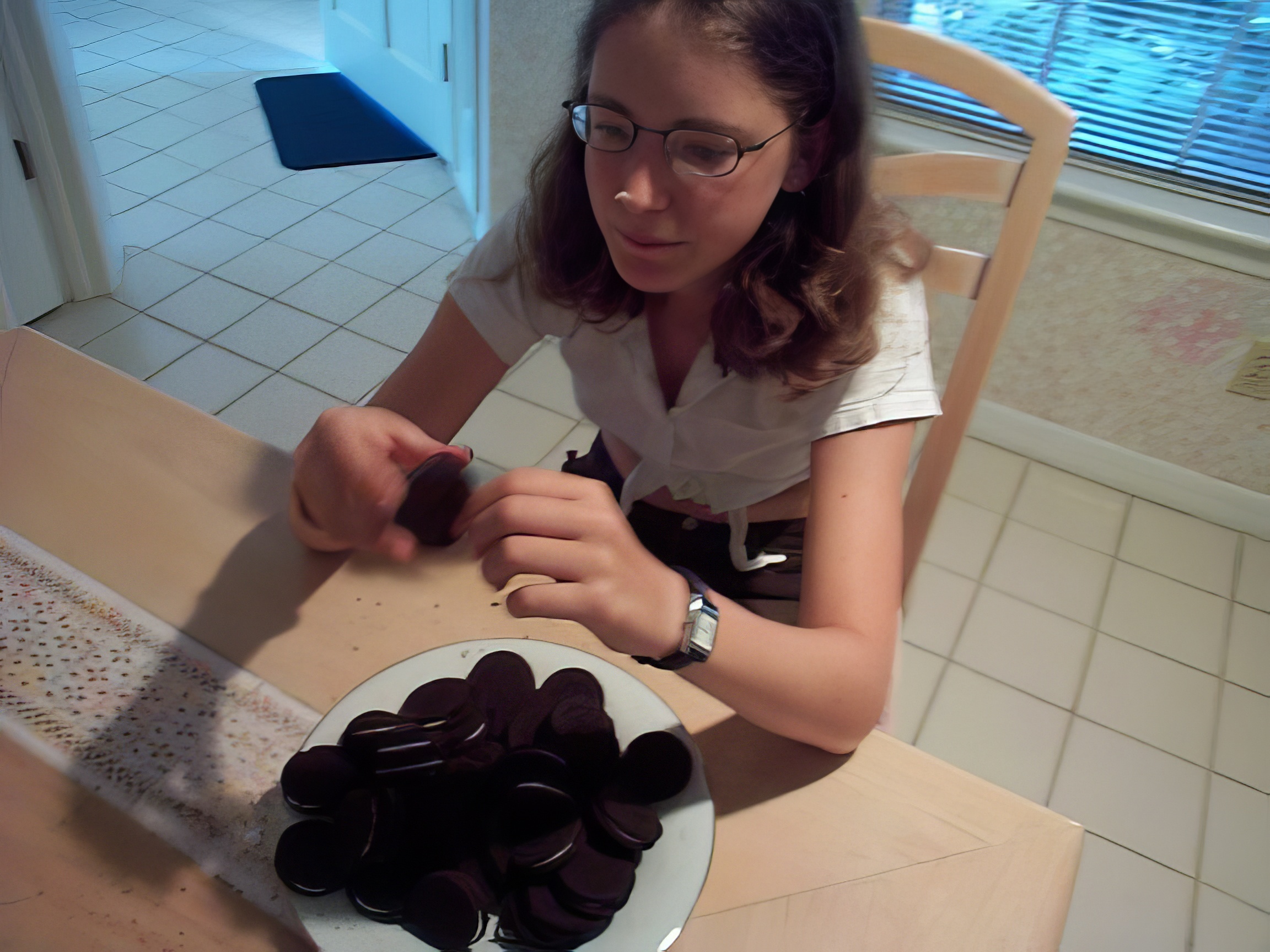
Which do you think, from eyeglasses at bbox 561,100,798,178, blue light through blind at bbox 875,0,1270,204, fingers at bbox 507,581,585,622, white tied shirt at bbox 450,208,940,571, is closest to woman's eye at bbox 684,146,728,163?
eyeglasses at bbox 561,100,798,178

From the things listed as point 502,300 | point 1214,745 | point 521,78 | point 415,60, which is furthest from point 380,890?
point 415,60

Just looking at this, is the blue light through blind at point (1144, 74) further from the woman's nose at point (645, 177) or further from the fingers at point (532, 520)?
the fingers at point (532, 520)

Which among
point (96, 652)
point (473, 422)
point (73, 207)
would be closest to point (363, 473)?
point (96, 652)

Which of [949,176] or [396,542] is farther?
[949,176]

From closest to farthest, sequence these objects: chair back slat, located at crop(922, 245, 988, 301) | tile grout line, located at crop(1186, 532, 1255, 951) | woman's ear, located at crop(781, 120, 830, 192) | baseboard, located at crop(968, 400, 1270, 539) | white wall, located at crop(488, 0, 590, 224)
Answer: woman's ear, located at crop(781, 120, 830, 192)
chair back slat, located at crop(922, 245, 988, 301)
tile grout line, located at crop(1186, 532, 1255, 951)
baseboard, located at crop(968, 400, 1270, 539)
white wall, located at crop(488, 0, 590, 224)

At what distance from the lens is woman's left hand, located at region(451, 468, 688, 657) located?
0.52 metres

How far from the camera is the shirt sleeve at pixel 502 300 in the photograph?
0.87 meters

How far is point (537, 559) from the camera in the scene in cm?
52

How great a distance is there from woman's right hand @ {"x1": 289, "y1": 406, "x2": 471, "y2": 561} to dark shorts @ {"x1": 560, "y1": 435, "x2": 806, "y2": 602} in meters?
0.28

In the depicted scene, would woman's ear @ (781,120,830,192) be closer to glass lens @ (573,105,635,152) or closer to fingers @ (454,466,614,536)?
glass lens @ (573,105,635,152)

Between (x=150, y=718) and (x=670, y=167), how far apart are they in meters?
0.53

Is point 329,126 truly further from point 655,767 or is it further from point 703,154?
point 655,767

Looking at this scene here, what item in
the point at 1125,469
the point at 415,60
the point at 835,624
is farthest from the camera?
the point at 415,60

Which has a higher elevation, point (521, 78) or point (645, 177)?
point (645, 177)
